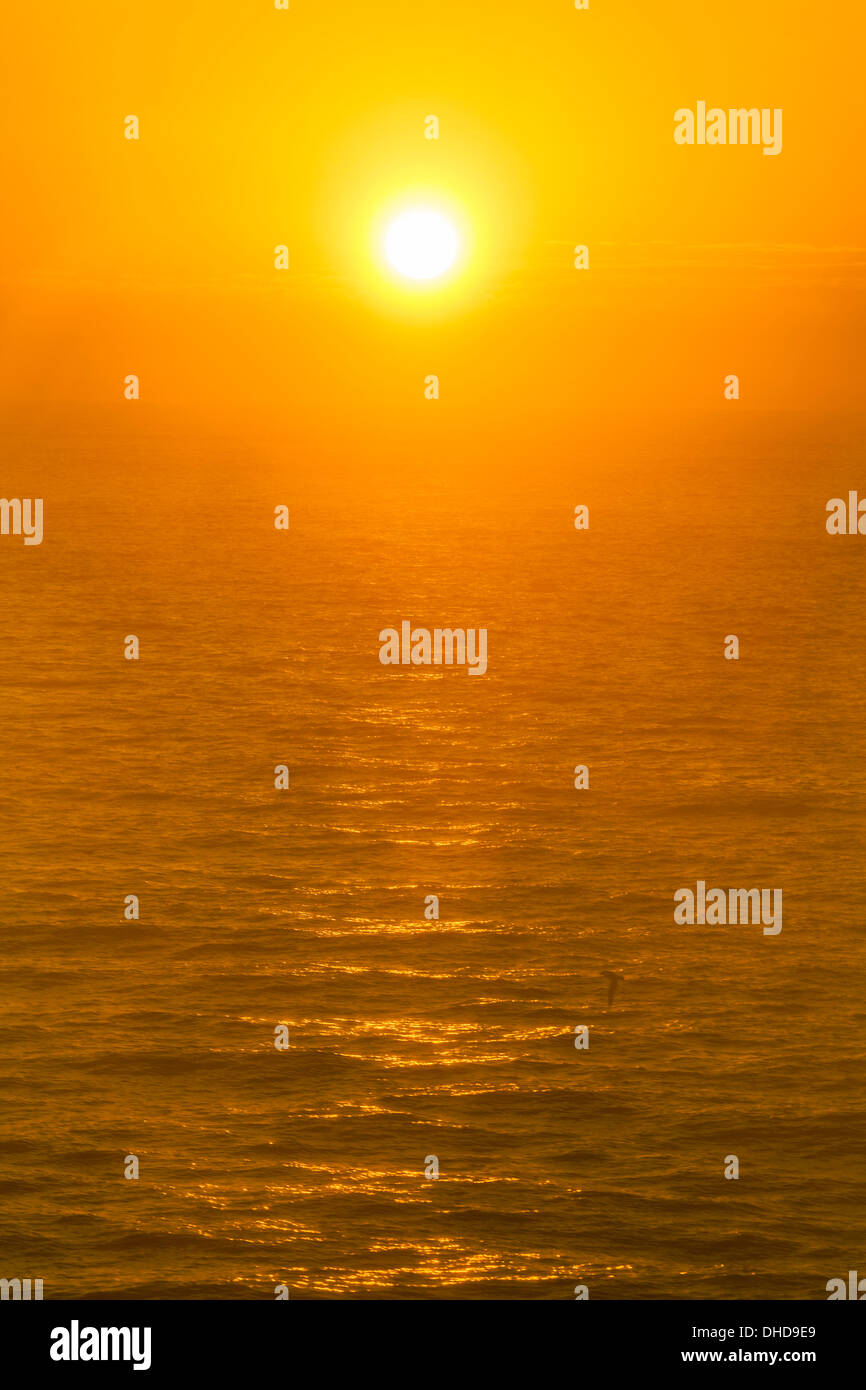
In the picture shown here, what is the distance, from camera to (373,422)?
18088 centimetres

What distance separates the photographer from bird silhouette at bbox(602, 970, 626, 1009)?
170ft

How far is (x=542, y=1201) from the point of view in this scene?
40.9 meters

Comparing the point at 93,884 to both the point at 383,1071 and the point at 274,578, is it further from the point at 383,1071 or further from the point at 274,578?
the point at 274,578

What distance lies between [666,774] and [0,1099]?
3178 cm

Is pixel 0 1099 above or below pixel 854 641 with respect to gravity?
below

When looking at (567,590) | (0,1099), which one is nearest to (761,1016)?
(0,1099)

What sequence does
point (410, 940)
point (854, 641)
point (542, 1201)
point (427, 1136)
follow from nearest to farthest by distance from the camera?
point (542, 1201) → point (427, 1136) → point (410, 940) → point (854, 641)

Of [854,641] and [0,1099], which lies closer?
[0,1099]

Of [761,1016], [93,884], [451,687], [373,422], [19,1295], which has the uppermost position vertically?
[373,422]

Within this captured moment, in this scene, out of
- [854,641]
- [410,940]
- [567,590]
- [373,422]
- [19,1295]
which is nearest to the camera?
[19,1295]

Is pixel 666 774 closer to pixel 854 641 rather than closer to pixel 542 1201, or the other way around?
pixel 854 641

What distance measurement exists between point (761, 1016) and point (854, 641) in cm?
4284

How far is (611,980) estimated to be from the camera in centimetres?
5306

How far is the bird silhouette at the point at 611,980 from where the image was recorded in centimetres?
5194
